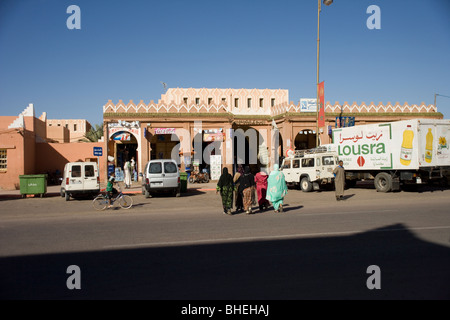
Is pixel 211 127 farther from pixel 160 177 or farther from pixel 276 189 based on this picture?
pixel 276 189

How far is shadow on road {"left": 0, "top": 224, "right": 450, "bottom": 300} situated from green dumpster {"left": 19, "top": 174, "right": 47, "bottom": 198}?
47.3ft

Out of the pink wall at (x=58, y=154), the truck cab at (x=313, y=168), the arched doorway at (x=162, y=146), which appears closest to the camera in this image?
the truck cab at (x=313, y=168)

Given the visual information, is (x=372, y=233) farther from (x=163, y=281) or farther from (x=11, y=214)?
(x=11, y=214)

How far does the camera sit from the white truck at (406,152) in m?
18.3

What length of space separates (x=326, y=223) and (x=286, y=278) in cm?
499

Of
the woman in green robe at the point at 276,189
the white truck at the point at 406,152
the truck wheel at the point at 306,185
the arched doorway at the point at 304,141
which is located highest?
the arched doorway at the point at 304,141

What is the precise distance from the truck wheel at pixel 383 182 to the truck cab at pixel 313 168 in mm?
2390

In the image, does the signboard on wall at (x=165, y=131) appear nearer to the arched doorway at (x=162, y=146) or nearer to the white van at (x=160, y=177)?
the arched doorway at (x=162, y=146)

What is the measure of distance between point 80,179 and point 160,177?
390 cm

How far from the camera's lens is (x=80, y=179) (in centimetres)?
1812

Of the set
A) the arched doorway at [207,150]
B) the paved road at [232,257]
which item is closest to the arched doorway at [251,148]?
the arched doorway at [207,150]

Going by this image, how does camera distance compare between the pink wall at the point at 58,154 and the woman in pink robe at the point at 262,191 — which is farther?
the pink wall at the point at 58,154

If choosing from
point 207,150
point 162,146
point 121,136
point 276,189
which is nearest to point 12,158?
point 121,136

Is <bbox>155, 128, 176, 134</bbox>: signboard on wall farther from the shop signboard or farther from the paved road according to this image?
the paved road
